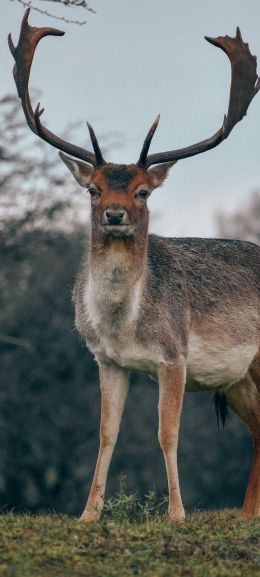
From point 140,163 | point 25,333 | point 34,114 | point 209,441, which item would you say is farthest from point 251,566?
point 209,441

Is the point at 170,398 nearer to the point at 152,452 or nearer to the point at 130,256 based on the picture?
the point at 130,256

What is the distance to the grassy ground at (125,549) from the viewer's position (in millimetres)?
8117

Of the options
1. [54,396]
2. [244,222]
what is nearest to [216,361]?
[54,396]

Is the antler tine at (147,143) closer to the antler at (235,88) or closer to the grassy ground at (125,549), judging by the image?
the antler at (235,88)

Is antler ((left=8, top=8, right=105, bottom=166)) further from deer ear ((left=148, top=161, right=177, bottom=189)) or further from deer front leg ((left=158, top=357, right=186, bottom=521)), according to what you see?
deer front leg ((left=158, top=357, right=186, bottom=521))

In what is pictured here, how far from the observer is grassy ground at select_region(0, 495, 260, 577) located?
8.12 metres

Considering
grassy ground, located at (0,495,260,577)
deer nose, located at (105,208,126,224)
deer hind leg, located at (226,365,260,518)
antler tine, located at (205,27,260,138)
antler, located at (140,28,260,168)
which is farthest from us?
deer hind leg, located at (226,365,260,518)

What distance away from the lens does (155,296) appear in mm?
11188

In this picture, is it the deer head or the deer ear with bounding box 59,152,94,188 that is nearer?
the deer head

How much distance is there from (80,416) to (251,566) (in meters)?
21.2

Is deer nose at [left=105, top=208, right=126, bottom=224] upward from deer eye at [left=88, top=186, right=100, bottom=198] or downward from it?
downward

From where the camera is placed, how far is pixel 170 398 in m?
11.0

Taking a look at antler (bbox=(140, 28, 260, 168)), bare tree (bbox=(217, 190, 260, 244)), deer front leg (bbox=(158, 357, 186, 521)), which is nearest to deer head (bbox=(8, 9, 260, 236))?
antler (bbox=(140, 28, 260, 168))

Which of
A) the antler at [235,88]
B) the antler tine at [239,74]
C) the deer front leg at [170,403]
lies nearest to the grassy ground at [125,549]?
the deer front leg at [170,403]
